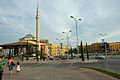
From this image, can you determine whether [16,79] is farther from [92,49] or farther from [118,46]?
[92,49]

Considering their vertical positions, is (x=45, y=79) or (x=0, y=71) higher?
(x=0, y=71)

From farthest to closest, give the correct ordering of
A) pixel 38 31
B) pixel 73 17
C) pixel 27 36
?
pixel 27 36 → pixel 38 31 → pixel 73 17

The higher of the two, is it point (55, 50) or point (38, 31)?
point (38, 31)

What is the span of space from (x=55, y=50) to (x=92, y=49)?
4706 centimetres

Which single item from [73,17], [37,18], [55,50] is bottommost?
[55,50]

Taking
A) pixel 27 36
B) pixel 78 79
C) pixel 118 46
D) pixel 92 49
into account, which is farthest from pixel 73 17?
pixel 92 49

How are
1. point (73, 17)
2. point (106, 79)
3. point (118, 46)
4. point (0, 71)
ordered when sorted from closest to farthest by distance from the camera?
1. point (0, 71)
2. point (106, 79)
3. point (73, 17)
4. point (118, 46)

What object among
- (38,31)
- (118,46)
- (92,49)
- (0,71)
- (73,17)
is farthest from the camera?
(92,49)

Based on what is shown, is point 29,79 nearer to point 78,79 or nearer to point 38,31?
point 78,79

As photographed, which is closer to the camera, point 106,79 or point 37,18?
point 106,79

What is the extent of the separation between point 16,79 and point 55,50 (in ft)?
382

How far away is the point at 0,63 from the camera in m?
7.42

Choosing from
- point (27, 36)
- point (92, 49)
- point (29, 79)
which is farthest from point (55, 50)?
point (29, 79)

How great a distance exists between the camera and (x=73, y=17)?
29.3 meters
